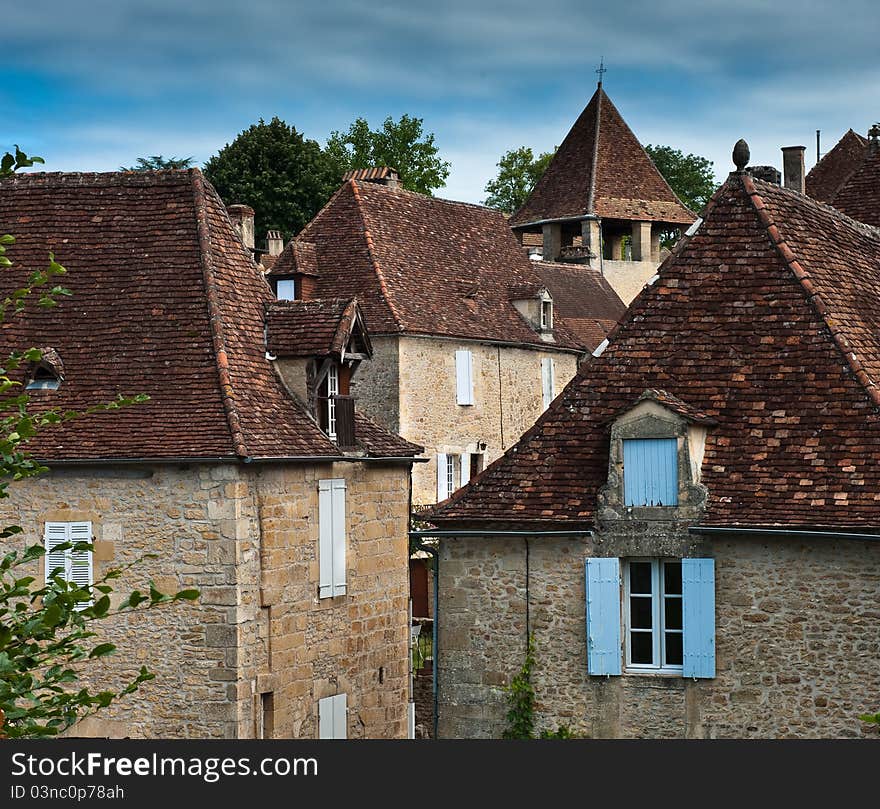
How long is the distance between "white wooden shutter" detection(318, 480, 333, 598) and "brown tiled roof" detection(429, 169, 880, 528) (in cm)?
387

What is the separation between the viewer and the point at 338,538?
66.6 ft

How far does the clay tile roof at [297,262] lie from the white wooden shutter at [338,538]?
14173 mm

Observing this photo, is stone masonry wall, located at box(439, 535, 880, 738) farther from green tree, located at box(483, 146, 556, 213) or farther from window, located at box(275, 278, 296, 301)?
green tree, located at box(483, 146, 556, 213)

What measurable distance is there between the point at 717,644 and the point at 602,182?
126 feet

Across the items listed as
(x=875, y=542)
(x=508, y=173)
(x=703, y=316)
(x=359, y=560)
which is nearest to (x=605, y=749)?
(x=875, y=542)

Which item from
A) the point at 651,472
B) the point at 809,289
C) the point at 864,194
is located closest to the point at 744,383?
the point at 809,289

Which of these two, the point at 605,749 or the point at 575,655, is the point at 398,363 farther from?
the point at 605,749

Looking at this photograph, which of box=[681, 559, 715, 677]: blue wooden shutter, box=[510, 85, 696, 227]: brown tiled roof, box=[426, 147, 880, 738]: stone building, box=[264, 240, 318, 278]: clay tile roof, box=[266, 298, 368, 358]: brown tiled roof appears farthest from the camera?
box=[510, 85, 696, 227]: brown tiled roof

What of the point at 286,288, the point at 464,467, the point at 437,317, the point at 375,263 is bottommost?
the point at 464,467

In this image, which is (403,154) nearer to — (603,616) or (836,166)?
(836,166)

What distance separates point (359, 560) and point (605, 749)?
12571 millimetres

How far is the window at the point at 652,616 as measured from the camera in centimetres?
1504

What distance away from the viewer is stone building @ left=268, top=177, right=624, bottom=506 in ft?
109

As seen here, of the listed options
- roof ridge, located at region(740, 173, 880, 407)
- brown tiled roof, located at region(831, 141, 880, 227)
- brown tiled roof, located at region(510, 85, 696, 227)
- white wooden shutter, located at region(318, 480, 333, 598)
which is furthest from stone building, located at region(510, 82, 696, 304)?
roof ridge, located at region(740, 173, 880, 407)
